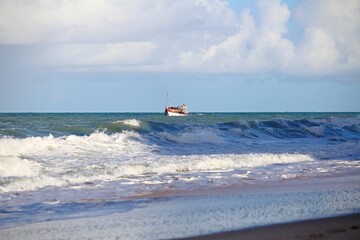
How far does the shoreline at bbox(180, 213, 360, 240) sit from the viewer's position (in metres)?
8.36

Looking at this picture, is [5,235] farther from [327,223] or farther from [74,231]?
[327,223]

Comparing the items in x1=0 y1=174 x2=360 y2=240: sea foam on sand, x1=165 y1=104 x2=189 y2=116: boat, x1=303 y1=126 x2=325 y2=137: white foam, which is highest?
x1=165 y1=104 x2=189 y2=116: boat

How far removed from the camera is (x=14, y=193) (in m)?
13.7

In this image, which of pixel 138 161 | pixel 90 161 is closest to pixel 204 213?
pixel 138 161

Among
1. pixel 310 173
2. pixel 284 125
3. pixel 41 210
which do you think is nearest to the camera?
pixel 41 210

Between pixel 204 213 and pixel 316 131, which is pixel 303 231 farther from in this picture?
pixel 316 131

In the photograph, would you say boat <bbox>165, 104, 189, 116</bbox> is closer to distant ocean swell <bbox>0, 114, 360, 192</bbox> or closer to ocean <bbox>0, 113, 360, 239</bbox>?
distant ocean swell <bbox>0, 114, 360, 192</bbox>

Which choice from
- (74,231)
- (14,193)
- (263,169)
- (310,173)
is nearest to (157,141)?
(263,169)

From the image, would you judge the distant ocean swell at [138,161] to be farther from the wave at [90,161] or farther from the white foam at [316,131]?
the white foam at [316,131]

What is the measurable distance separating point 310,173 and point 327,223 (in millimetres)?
8594

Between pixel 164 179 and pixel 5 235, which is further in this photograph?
pixel 164 179

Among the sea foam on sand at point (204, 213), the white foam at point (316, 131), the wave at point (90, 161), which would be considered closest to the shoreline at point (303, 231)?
the sea foam on sand at point (204, 213)

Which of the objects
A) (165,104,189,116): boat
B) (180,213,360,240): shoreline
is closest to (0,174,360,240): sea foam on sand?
(180,213,360,240): shoreline

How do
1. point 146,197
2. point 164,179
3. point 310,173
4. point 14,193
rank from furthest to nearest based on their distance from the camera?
1. point 310,173
2. point 164,179
3. point 14,193
4. point 146,197
